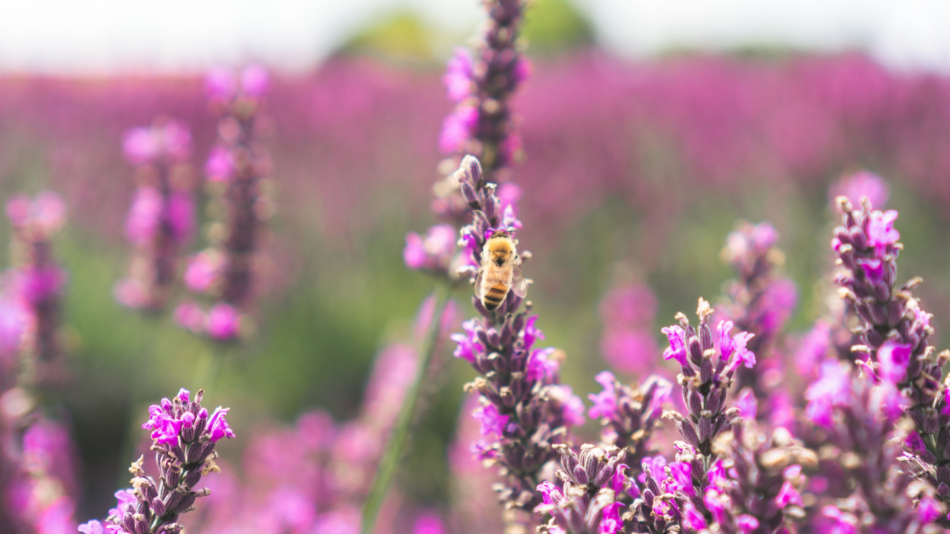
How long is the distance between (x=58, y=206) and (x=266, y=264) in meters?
0.64

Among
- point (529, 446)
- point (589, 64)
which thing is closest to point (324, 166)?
point (589, 64)

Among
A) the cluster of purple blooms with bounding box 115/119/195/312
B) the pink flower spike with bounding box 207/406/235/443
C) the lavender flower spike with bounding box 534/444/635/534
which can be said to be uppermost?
the cluster of purple blooms with bounding box 115/119/195/312

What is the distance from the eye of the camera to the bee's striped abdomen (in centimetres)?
85

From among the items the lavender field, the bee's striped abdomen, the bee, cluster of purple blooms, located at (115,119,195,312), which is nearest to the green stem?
the lavender field

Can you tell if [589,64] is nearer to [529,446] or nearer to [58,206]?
[58,206]

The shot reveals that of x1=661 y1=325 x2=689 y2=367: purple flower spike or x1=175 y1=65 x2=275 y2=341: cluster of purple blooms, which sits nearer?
x1=661 y1=325 x2=689 y2=367: purple flower spike

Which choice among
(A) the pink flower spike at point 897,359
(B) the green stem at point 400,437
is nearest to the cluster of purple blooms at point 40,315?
(B) the green stem at point 400,437

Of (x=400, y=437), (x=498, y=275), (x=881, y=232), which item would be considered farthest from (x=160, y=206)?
(x=881, y=232)

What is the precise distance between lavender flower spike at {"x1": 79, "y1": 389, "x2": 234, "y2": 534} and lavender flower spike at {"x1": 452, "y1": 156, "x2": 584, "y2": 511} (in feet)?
1.08

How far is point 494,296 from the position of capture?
0.89 m

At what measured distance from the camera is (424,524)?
308 centimetres

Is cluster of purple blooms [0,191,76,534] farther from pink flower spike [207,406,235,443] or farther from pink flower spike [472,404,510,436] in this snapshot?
pink flower spike [472,404,510,436]

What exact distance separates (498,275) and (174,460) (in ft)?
1.75

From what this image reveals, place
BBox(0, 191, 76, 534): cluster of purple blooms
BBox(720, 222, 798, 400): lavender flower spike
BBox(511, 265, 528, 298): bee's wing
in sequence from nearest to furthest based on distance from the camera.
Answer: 1. BBox(511, 265, 528, 298): bee's wing
2. BBox(720, 222, 798, 400): lavender flower spike
3. BBox(0, 191, 76, 534): cluster of purple blooms
